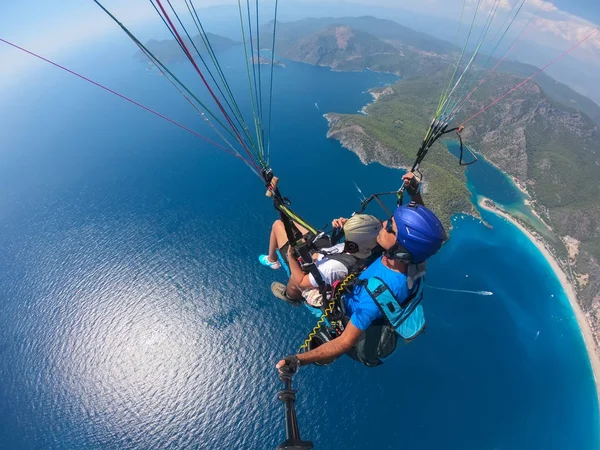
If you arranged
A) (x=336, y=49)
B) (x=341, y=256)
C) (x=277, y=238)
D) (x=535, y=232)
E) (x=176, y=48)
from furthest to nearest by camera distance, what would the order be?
(x=176, y=48), (x=336, y=49), (x=535, y=232), (x=277, y=238), (x=341, y=256)

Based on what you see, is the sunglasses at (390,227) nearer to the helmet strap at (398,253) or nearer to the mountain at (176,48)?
the helmet strap at (398,253)

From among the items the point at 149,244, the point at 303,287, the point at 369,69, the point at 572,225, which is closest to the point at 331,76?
the point at 369,69

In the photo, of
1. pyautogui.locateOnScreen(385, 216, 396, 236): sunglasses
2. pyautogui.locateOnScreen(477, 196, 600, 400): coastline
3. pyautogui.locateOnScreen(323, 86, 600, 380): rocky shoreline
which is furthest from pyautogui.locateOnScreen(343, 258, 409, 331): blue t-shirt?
pyautogui.locateOnScreen(323, 86, 600, 380): rocky shoreline

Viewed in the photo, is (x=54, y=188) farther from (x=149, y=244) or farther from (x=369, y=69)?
(x=369, y=69)

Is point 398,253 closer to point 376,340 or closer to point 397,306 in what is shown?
point 397,306

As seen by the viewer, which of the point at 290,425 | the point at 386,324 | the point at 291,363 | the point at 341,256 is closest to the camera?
the point at 290,425

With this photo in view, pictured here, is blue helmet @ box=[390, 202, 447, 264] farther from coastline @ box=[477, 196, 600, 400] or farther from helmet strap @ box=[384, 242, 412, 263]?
coastline @ box=[477, 196, 600, 400]

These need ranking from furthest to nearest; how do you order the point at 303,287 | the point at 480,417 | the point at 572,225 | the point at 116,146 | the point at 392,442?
1. the point at 116,146
2. the point at 572,225
3. the point at 480,417
4. the point at 392,442
5. the point at 303,287

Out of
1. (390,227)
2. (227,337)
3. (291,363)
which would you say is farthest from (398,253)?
(227,337)
